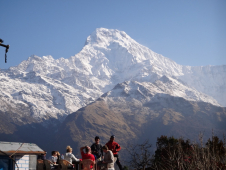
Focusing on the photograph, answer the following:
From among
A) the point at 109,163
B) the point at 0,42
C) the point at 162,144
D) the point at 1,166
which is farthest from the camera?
the point at 162,144

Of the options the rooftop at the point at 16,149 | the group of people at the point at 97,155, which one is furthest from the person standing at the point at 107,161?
the rooftop at the point at 16,149

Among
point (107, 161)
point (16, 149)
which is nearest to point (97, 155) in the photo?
point (107, 161)

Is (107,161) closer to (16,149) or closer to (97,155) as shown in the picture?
(97,155)

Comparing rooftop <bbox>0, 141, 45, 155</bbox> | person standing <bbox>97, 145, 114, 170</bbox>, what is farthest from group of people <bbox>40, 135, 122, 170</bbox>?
rooftop <bbox>0, 141, 45, 155</bbox>

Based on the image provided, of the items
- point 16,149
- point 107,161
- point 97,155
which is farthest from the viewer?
point 97,155

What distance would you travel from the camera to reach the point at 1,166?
13047 millimetres

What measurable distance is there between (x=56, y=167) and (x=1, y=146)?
3.37m

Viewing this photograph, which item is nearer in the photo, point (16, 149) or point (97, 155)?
point (16, 149)

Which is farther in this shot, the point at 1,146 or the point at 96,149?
the point at 96,149

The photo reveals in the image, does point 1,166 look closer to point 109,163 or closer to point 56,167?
point 56,167

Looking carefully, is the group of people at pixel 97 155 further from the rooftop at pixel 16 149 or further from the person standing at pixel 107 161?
the rooftop at pixel 16 149

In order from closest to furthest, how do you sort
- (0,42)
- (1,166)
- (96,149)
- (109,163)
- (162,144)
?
(0,42) < (1,166) < (109,163) < (96,149) < (162,144)

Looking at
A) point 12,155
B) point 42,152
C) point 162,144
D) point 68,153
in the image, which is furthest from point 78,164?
point 162,144

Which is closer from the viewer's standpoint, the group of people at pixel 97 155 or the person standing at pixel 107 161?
the group of people at pixel 97 155
